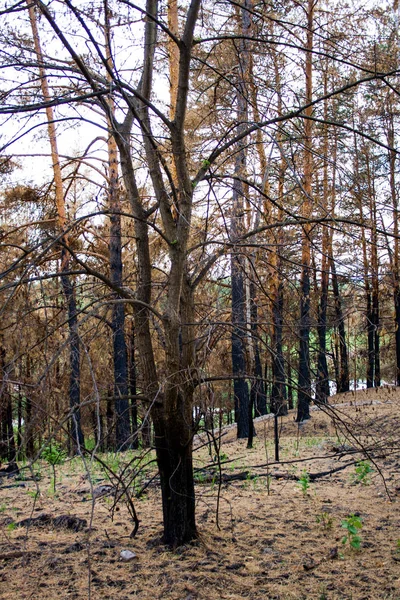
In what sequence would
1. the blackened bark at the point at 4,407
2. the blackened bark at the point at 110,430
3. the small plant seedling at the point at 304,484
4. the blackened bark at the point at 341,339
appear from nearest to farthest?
the blackened bark at the point at 4,407 < the blackened bark at the point at 110,430 < the blackened bark at the point at 341,339 < the small plant seedling at the point at 304,484

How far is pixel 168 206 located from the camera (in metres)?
4.10

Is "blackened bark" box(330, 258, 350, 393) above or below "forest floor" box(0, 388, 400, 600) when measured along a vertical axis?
above

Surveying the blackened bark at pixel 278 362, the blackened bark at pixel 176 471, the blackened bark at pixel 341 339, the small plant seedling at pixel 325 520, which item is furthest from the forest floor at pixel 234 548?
the blackened bark at pixel 341 339

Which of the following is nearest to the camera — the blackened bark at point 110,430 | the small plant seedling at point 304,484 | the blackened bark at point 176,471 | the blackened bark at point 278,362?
the blackened bark at point 110,430

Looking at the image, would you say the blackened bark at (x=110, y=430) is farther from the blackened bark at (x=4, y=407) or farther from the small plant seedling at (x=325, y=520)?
Result: the small plant seedling at (x=325, y=520)

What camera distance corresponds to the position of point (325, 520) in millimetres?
4922

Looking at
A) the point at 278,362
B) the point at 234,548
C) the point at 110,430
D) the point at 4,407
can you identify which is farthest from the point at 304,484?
the point at 4,407

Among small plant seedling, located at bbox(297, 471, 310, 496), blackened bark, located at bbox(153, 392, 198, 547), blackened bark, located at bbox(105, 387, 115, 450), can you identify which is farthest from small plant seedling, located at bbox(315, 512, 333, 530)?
blackened bark, located at bbox(105, 387, 115, 450)

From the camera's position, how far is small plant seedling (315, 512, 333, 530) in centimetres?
466

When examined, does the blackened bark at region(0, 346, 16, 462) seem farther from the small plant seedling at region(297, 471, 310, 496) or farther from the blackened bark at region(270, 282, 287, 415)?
the small plant seedling at region(297, 471, 310, 496)

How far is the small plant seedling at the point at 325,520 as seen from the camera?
15.3 ft

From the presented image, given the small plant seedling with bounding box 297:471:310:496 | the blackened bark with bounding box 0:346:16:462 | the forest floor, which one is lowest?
the forest floor

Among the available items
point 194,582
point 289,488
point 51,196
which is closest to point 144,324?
point 194,582

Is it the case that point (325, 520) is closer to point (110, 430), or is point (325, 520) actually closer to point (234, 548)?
point (234, 548)
